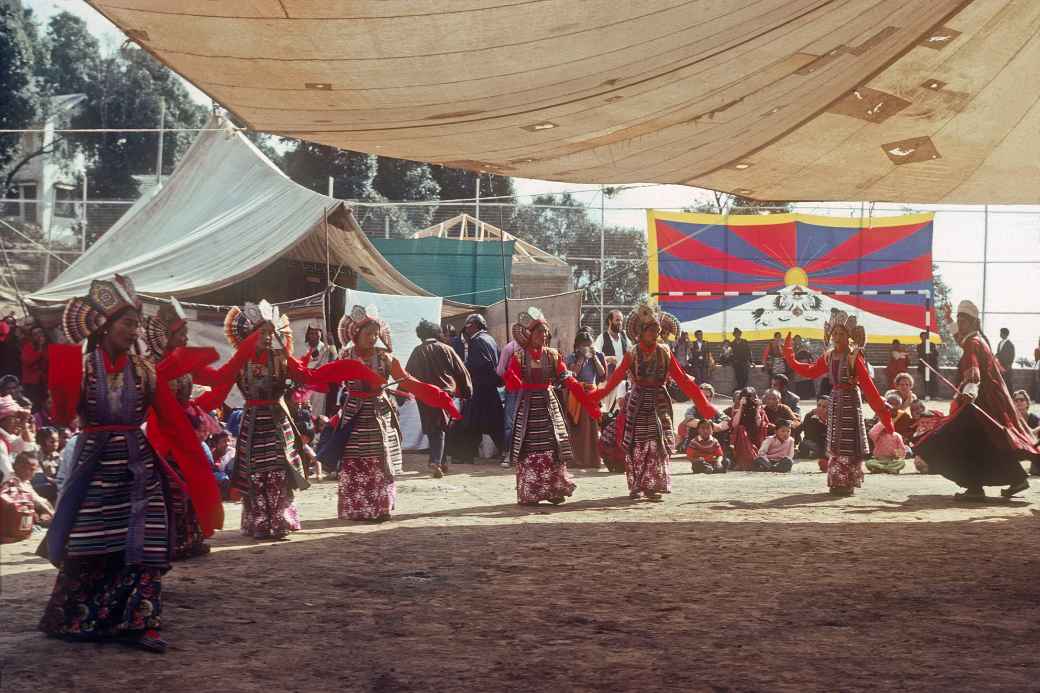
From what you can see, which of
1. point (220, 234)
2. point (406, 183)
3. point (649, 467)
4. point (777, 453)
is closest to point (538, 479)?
point (649, 467)

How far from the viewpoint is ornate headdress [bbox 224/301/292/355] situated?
26.5 feet

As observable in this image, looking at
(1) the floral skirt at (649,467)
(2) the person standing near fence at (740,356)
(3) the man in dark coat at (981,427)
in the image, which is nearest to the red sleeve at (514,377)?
(1) the floral skirt at (649,467)

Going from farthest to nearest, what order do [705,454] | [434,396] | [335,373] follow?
[705,454]
[434,396]
[335,373]

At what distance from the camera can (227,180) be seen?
A: 17078mm

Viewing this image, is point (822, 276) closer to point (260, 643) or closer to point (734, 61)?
point (734, 61)

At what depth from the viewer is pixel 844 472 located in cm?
1066

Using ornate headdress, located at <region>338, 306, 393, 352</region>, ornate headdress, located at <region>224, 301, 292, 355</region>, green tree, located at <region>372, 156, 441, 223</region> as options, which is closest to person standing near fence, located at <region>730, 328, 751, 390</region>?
ornate headdress, located at <region>338, 306, 393, 352</region>

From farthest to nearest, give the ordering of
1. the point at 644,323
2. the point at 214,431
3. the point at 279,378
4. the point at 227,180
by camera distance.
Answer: the point at 227,180
the point at 644,323
the point at 214,431
the point at 279,378

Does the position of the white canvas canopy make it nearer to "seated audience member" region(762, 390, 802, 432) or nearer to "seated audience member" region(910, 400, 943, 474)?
"seated audience member" region(762, 390, 802, 432)

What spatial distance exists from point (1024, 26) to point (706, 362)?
53.6ft

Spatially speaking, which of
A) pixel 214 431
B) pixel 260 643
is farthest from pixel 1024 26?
pixel 214 431

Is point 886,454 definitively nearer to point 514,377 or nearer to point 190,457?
point 514,377

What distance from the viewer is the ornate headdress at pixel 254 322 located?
8070mm

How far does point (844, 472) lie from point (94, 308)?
767 cm
